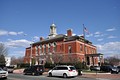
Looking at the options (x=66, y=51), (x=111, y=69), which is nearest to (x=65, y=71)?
(x=111, y=69)

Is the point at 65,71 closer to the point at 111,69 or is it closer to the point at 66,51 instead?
the point at 111,69

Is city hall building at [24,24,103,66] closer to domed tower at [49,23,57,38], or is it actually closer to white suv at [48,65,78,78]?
domed tower at [49,23,57,38]

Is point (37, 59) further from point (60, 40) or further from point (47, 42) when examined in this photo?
point (60, 40)

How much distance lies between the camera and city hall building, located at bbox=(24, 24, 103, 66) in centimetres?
5599

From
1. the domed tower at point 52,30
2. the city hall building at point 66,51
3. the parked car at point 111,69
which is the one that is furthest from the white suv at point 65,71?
the domed tower at point 52,30

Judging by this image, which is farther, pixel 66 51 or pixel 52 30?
pixel 52 30

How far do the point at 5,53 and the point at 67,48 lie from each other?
1481 inches

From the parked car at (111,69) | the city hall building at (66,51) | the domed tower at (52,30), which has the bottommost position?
the parked car at (111,69)

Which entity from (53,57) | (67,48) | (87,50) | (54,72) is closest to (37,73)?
(54,72)

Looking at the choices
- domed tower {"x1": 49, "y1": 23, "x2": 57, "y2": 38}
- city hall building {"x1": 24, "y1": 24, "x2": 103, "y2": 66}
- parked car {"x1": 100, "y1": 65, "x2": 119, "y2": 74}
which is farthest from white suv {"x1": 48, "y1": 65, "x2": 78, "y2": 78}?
domed tower {"x1": 49, "y1": 23, "x2": 57, "y2": 38}

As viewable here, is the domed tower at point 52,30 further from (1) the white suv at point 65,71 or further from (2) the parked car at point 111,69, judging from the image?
(1) the white suv at point 65,71

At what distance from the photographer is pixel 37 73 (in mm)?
31984

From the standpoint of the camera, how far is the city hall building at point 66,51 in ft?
184

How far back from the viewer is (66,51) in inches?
2410
